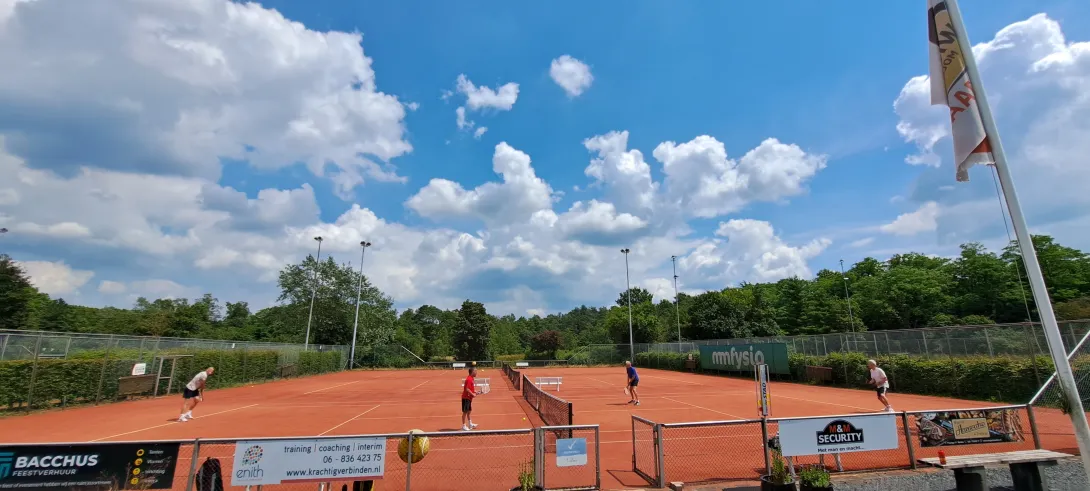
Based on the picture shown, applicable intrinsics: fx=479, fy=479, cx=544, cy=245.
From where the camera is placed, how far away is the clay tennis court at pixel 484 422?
9.11 meters

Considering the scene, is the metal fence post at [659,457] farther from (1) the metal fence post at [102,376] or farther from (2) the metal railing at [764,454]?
(1) the metal fence post at [102,376]

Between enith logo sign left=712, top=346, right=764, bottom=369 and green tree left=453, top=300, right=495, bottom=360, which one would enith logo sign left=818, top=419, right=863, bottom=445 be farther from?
green tree left=453, top=300, right=495, bottom=360

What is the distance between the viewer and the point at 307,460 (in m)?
6.71

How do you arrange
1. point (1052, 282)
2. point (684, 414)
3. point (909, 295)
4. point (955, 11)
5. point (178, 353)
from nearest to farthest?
point (955, 11) → point (684, 414) → point (178, 353) → point (1052, 282) → point (909, 295)

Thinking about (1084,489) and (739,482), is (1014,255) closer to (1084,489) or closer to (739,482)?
(1084,489)

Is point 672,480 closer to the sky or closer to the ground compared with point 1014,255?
closer to the ground

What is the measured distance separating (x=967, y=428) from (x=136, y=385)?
3000 centimetres

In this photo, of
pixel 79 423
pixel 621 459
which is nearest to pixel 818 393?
pixel 621 459

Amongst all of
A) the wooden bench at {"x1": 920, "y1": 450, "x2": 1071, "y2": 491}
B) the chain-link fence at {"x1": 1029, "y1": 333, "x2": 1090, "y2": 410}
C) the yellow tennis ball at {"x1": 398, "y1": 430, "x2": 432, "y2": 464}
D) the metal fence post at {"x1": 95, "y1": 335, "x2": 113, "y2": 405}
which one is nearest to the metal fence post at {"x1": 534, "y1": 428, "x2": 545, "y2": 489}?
the yellow tennis ball at {"x1": 398, "y1": 430, "x2": 432, "y2": 464}

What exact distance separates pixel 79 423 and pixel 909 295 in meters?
86.5

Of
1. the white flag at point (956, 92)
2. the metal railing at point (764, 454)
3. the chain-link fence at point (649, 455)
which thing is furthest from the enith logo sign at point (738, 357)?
the white flag at point (956, 92)

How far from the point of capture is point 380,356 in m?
61.8

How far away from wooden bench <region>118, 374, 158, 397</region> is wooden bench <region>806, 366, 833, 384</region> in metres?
35.7

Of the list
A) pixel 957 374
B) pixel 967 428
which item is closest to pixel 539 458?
pixel 967 428
